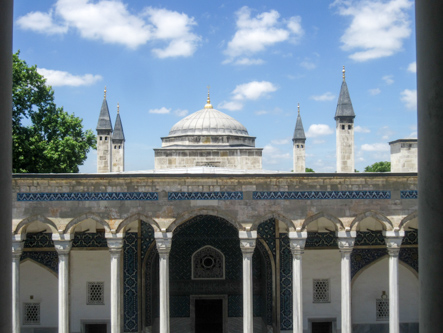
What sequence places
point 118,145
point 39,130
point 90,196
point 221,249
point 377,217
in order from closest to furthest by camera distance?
1. point 90,196
2. point 377,217
3. point 221,249
4. point 39,130
5. point 118,145

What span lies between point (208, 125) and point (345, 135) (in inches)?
341

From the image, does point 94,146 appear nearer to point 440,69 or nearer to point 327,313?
point 327,313

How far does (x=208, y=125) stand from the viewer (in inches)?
869

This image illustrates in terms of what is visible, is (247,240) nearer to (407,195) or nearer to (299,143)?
(407,195)

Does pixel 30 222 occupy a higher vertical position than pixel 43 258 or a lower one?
higher

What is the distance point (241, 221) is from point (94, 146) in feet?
42.9

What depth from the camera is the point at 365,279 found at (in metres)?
12.1

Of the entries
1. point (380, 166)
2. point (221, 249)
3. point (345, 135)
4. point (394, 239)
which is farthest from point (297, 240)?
point (380, 166)

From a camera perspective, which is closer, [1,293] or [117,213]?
[1,293]

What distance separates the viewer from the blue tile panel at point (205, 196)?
31.9ft

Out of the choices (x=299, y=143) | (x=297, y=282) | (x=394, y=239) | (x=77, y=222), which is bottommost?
(x=297, y=282)

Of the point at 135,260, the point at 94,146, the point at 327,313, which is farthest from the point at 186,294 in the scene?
the point at 94,146

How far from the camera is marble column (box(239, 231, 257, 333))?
9602mm

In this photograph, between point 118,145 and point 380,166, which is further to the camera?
point 380,166
